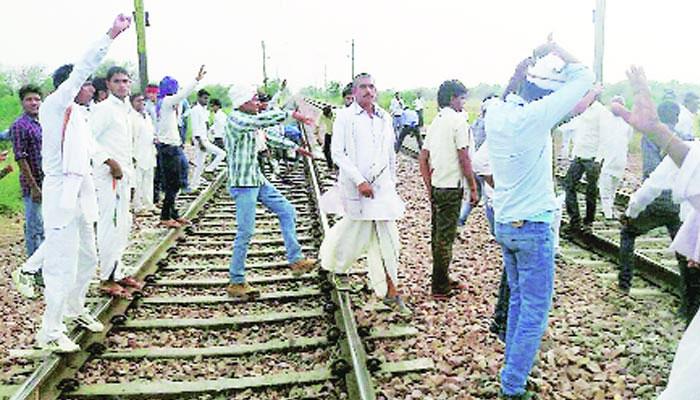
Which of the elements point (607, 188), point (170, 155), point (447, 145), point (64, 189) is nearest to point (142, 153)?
point (170, 155)

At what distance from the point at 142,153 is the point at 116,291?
143 inches

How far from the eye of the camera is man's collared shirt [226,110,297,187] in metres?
6.22

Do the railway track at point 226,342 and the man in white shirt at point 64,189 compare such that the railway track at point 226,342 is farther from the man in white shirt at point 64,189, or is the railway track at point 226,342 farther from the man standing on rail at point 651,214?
the man standing on rail at point 651,214

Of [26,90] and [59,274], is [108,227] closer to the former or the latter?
[59,274]

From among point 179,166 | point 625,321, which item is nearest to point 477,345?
point 625,321

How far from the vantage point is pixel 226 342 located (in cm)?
537

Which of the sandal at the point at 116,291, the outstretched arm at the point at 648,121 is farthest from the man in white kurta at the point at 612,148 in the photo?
the outstretched arm at the point at 648,121

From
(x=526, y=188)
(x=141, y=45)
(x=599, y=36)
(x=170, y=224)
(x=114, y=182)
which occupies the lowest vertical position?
(x=170, y=224)

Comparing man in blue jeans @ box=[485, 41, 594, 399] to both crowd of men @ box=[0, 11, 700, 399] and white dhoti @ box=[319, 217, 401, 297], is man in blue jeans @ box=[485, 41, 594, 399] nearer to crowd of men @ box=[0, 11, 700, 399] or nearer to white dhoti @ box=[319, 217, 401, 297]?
crowd of men @ box=[0, 11, 700, 399]

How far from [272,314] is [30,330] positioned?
1967 millimetres

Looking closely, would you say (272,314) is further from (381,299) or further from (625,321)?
(625,321)

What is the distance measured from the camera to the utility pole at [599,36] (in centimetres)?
1343

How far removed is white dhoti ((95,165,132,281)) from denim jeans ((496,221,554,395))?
364cm

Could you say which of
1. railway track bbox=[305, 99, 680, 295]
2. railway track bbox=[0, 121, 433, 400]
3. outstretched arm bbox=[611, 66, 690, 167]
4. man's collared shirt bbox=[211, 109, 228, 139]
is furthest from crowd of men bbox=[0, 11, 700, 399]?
man's collared shirt bbox=[211, 109, 228, 139]
